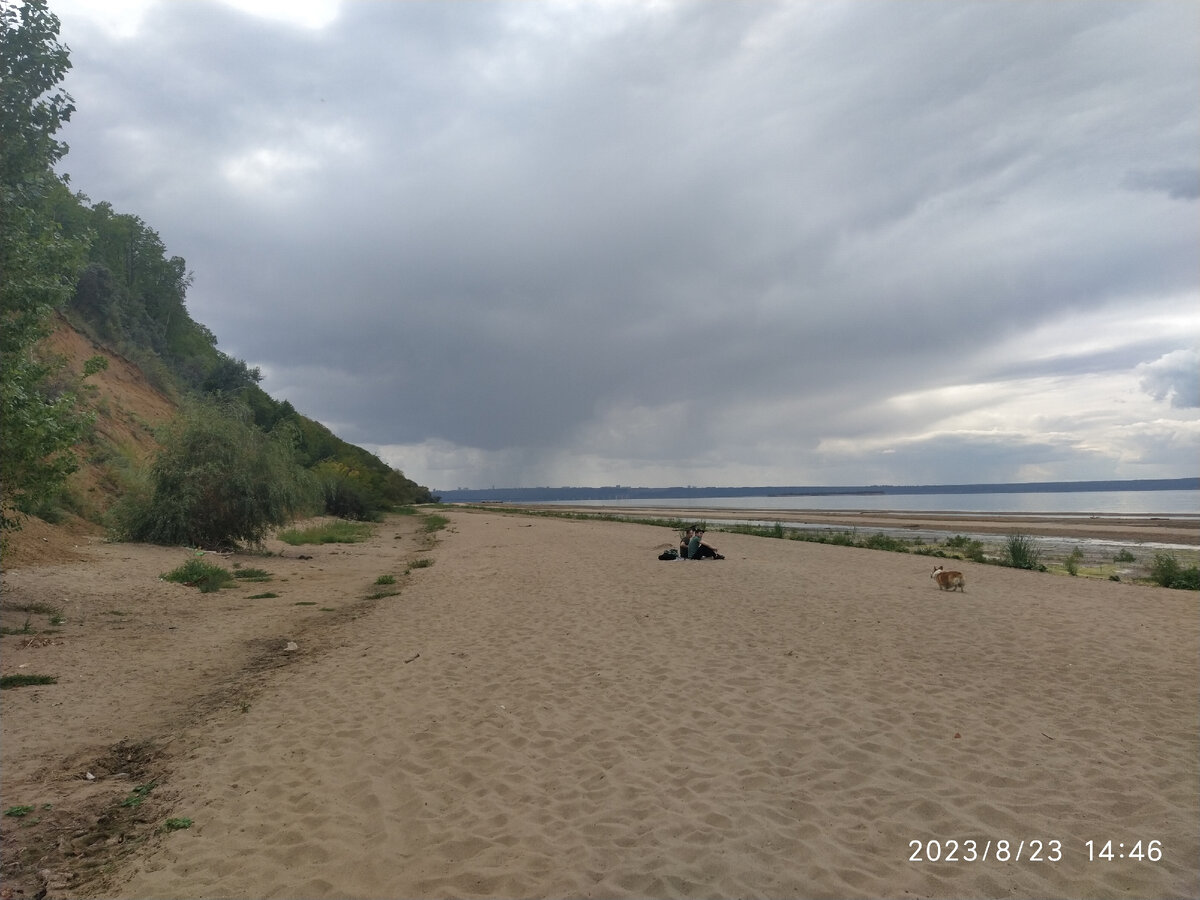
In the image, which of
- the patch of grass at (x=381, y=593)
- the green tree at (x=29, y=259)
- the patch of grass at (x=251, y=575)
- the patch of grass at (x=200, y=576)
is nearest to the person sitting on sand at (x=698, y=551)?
the patch of grass at (x=381, y=593)

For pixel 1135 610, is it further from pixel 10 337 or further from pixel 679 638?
pixel 10 337

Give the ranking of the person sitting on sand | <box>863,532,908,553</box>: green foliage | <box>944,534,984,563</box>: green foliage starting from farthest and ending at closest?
<box>863,532,908,553</box>: green foliage < <box>944,534,984,563</box>: green foliage < the person sitting on sand

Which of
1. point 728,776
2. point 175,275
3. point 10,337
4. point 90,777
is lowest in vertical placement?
point 90,777

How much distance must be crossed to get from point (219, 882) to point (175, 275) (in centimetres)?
6034

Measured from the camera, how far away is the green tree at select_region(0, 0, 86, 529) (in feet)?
31.1

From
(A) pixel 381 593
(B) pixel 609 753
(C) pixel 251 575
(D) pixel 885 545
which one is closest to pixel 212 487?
(C) pixel 251 575

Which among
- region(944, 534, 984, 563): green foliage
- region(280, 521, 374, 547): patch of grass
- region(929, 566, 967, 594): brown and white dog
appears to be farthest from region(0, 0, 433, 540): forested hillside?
region(944, 534, 984, 563): green foliage

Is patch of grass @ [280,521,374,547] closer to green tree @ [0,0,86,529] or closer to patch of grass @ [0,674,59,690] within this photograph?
green tree @ [0,0,86,529]

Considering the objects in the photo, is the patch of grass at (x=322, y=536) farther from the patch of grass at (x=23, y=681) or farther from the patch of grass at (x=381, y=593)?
the patch of grass at (x=23, y=681)

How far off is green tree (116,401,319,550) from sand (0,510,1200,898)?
8369 millimetres

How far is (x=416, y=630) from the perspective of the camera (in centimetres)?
1116

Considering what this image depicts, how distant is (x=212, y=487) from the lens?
67.3ft

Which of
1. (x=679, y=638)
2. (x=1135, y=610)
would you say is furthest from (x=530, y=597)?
(x=1135, y=610)

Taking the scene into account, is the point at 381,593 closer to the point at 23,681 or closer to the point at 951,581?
the point at 23,681
